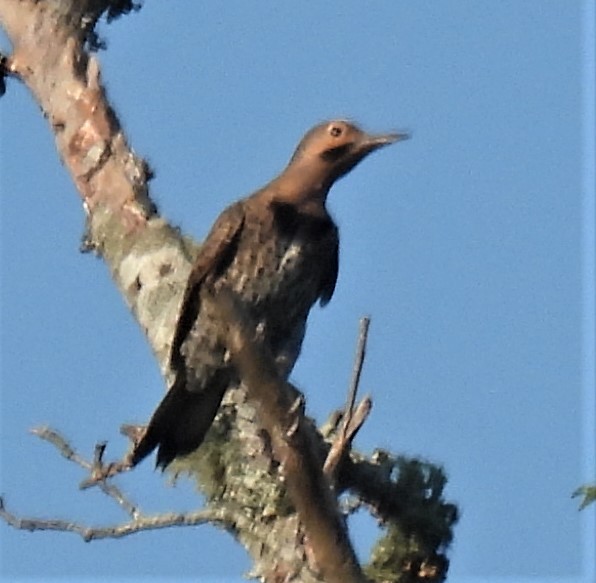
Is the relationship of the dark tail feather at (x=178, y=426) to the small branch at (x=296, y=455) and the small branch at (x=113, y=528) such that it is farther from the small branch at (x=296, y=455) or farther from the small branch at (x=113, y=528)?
the small branch at (x=296, y=455)

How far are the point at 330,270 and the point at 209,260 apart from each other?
0.51 metres

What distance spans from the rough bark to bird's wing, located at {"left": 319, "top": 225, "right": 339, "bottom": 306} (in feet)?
1.48

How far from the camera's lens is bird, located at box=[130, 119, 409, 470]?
17.6 feet

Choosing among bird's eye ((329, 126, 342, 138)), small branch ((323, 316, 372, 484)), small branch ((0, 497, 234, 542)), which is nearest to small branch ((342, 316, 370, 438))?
small branch ((323, 316, 372, 484))

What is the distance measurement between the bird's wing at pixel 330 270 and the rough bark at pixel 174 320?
45 cm

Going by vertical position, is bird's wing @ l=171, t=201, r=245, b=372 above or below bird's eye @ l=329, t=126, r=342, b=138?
below

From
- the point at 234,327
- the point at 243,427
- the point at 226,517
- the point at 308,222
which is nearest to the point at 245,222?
the point at 308,222

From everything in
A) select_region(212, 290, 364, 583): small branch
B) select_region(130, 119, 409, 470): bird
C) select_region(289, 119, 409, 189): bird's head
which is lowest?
select_region(212, 290, 364, 583): small branch

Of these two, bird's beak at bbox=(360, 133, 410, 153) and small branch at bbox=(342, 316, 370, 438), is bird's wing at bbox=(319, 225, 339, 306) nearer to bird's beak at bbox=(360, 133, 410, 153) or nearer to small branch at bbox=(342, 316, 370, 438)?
bird's beak at bbox=(360, 133, 410, 153)

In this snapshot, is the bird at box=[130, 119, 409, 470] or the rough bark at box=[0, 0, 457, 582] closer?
the rough bark at box=[0, 0, 457, 582]

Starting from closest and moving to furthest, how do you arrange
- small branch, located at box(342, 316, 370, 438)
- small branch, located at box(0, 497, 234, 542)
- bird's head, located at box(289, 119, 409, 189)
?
small branch, located at box(342, 316, 370, 438)
small branch, located at box(0, 497, 234, 542)
bird's head, located at box(289, 119, 409, 189)

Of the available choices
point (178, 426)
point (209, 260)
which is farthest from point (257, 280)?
point (178, 426)

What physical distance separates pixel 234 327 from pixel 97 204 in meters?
2.03

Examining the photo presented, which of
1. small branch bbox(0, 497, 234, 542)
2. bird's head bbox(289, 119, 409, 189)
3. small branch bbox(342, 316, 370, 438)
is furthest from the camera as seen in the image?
bird's head bbox(289, 119, 409, 189)
